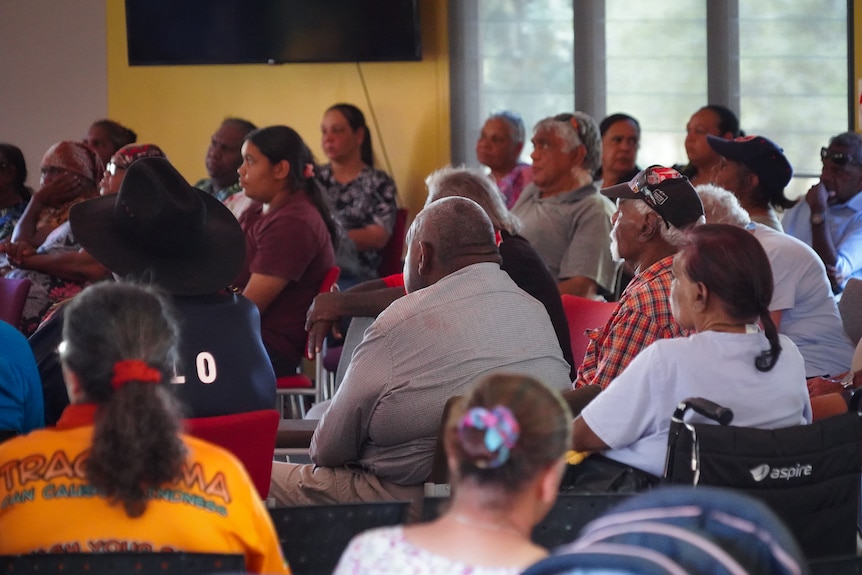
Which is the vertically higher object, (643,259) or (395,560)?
(643,259)

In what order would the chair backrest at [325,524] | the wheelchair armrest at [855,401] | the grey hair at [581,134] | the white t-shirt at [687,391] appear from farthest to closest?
the grey hair at [581,134] < the wheelchair armrest at [855,401] < the white t-shirt at [687,391] < the chair backrest at [325,524]

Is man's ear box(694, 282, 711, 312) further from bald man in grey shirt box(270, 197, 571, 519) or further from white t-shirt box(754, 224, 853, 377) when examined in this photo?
white t-shirt box(754, 224, 853, 377)

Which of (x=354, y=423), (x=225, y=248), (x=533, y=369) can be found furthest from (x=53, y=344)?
(x=533, y=369)

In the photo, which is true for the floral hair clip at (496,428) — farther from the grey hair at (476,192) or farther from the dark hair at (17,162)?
the dark hair at (17,162)

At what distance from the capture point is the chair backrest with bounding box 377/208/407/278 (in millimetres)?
6680

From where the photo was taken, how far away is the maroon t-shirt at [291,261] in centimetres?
466

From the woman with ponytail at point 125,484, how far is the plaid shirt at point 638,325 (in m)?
1.42

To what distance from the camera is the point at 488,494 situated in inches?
61.7

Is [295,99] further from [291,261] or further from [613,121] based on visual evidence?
[291,261]

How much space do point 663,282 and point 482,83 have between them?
4051mm

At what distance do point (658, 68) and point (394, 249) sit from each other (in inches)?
68.5

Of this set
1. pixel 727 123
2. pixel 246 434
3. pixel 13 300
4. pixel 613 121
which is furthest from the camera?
pixel 613 121

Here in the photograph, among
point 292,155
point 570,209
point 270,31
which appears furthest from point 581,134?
point 270,31

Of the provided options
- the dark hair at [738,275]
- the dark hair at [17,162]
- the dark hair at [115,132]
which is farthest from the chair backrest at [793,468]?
the dark hair at [115,132]
